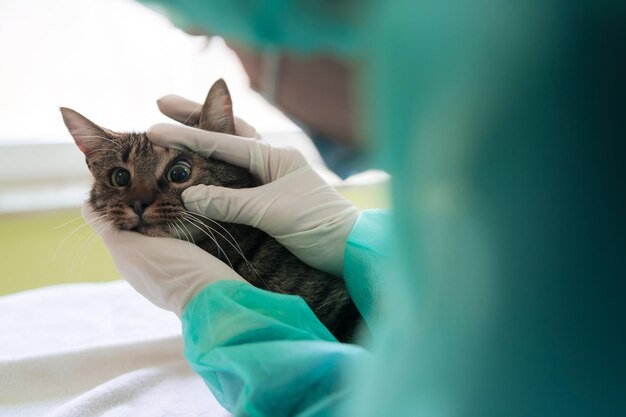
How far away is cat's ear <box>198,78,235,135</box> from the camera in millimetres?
1067

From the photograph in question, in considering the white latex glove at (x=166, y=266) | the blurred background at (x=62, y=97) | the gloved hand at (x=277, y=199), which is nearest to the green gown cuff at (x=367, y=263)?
the gloved hand at (x=277, y=199)

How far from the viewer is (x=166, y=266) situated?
93 cm

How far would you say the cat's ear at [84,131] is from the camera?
3.48ft

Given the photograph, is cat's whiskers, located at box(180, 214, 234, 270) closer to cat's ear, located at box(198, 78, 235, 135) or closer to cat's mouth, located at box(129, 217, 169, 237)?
cat's mouth, located at box(129, 217, 169, 237)

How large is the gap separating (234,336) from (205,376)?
107 millimetres

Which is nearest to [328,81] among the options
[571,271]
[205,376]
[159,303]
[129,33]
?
[571,271]

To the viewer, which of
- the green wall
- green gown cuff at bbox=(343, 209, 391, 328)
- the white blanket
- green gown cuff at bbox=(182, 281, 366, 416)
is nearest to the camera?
green gown cuff at bbox=(182, 281, 366, 416)

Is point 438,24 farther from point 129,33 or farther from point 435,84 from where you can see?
point 129,33

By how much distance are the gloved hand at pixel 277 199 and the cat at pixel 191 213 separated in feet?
0.08

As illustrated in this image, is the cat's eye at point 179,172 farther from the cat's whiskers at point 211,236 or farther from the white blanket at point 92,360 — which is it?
the white blanket at point 92,360

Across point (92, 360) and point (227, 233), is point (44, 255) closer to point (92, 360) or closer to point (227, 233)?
point (92, 360)

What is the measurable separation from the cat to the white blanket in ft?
0.76

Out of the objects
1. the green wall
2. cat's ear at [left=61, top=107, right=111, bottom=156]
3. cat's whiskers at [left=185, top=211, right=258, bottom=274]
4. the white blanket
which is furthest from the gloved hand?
the green wall

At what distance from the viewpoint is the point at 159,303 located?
1021 millimetres
